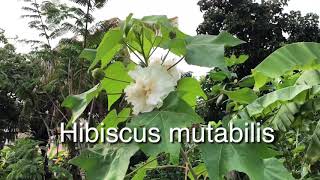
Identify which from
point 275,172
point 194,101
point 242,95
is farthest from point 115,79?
point 275,172

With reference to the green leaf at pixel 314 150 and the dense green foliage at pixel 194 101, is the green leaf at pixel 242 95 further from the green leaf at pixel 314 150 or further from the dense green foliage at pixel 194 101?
the green leaf at pixel 314 150

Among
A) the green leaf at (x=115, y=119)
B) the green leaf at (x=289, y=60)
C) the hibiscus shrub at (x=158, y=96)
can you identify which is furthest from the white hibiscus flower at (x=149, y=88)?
the green leaf at (x=289, y=60)

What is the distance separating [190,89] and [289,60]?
592 millimetres

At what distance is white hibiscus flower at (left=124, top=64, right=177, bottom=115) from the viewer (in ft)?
3.34

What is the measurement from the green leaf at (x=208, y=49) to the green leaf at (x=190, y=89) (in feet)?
0.32

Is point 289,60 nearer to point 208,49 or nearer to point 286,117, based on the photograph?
point 286,117

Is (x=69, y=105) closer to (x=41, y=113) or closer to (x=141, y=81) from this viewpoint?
(x=141, y=81)

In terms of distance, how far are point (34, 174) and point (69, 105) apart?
431 centimetres

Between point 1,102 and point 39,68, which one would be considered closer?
point 39,68

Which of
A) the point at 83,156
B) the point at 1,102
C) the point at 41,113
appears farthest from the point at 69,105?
the point at 1,102

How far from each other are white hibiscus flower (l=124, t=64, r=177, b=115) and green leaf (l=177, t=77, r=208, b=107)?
5cm

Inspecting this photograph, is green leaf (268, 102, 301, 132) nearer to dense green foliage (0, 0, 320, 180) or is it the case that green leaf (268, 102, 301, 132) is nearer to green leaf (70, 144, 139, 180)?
dense green foliage (0, 0, 320, 180)

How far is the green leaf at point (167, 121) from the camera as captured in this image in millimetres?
939

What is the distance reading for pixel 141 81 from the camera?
1043 millimetres
